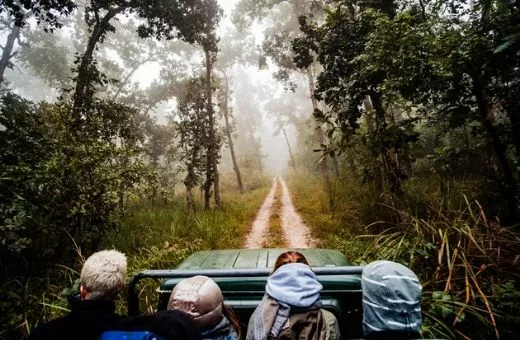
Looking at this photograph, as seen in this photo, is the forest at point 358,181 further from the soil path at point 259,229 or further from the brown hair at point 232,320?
the brown hair at point 232,320

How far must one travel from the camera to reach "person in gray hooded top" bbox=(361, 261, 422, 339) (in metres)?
1.88

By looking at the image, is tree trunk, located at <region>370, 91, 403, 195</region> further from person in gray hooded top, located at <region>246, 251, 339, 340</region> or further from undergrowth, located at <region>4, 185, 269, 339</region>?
person in gray hooded top, located at <region>246, 251, 339, 340</region>

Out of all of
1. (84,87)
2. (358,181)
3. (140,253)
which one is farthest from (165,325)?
(358,181)

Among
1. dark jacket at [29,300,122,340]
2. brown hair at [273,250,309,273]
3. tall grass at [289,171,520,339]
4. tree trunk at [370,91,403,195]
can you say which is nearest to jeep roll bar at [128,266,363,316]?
brown hair at [273,250,309,273]

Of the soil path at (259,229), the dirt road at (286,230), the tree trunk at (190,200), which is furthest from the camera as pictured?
the tree trunk at (190,200)

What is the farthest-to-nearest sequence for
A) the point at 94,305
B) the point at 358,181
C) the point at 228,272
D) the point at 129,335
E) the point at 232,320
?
1. the point at 358,181
2. the point at 228,272
3. the point at 232,320
4. the point at 94,305
5. the point at 129,335

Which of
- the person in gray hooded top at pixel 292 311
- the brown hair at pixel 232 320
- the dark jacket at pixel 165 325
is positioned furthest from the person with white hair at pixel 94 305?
the person in gray hooded top at pixel 292 311

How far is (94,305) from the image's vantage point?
1.93m

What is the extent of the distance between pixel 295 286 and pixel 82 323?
1.28 metres

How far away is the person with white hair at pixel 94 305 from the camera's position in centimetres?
178

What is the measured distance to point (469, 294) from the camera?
11.8ft

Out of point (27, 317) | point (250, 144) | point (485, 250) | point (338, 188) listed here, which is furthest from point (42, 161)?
point (250, 144)

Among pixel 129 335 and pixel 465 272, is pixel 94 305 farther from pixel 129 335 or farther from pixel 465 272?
pixel 465 272

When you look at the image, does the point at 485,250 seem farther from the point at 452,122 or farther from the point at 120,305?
the point at 120,305
